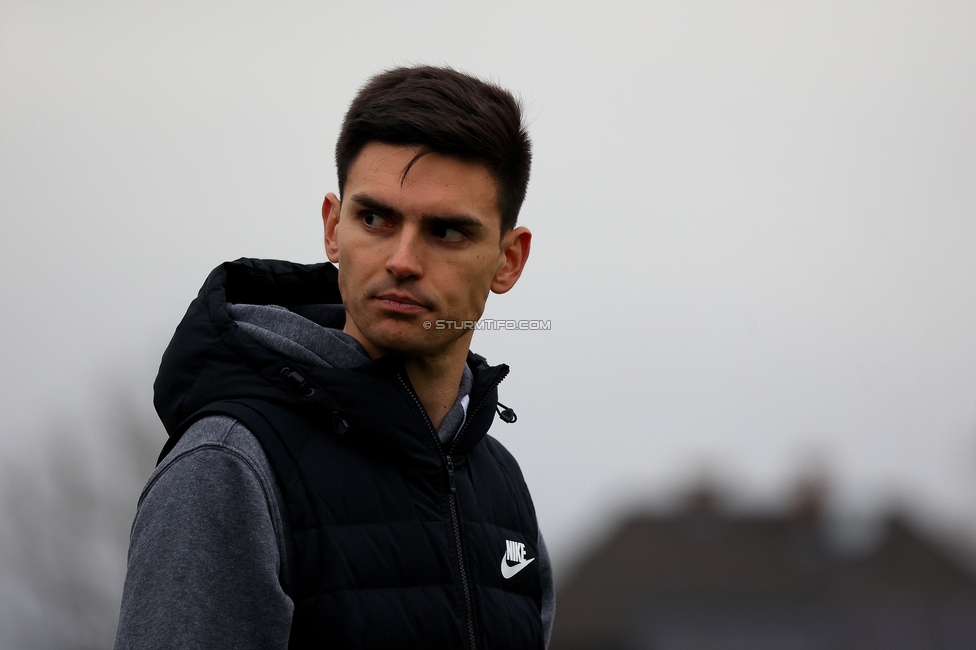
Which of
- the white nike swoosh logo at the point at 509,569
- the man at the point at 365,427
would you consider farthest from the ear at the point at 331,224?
the white nike swoosh logo at the point at 509,569

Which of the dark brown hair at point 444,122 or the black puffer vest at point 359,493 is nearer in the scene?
the black puffer vest at point 359,493

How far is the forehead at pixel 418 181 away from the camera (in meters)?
1.71

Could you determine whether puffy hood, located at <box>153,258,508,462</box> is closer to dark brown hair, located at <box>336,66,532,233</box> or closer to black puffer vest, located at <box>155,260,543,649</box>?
black puffer vest, located at <box>155,260,543,649</box>

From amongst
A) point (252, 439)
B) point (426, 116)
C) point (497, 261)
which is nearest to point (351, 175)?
point (426, 116)

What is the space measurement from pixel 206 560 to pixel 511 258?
96 centimetres

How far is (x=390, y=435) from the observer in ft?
5.36

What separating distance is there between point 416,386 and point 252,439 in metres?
0.42

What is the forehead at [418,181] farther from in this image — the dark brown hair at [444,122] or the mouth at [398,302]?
the mouth at [398,302]

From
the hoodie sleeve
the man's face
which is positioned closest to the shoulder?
the hoodie sleeve

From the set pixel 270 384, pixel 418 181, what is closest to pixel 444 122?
pixel 418 181

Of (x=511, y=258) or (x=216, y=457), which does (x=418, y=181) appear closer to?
(x=511, y=258)

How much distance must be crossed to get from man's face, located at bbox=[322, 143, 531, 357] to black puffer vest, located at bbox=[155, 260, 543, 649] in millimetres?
90

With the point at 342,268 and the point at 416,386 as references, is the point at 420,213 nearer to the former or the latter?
the point at 342,268

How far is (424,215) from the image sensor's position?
1.72 metres
